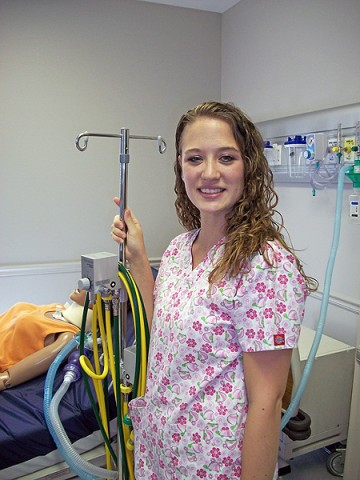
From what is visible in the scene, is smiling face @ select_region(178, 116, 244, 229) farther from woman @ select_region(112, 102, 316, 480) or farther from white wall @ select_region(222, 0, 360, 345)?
white wall @ select_region(222, 0, 360, 345)

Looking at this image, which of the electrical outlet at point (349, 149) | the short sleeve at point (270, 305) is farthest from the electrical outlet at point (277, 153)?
the short sleeve at point (270, 305)

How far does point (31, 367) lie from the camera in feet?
6.14

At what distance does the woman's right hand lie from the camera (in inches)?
46.1

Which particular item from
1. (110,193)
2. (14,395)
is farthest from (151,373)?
(110,193)

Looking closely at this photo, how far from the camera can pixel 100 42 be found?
278cm

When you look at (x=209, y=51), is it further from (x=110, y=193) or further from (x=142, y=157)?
(x=110, y=193)

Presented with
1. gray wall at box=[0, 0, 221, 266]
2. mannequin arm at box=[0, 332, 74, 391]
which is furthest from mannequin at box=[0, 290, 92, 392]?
gray wall at box=[0, 0, 221, 266]

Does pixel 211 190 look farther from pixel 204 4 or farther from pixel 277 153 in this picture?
pixel 204 4

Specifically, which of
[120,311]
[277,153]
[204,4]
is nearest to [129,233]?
[120,311]

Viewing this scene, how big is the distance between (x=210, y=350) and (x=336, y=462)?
4.76 ft

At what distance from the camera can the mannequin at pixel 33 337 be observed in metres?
1.87

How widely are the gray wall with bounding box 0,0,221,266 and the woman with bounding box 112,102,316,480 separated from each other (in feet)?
6.16

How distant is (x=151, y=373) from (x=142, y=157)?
83.5 inches

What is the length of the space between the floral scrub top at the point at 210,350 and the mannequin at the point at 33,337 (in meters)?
0.97
